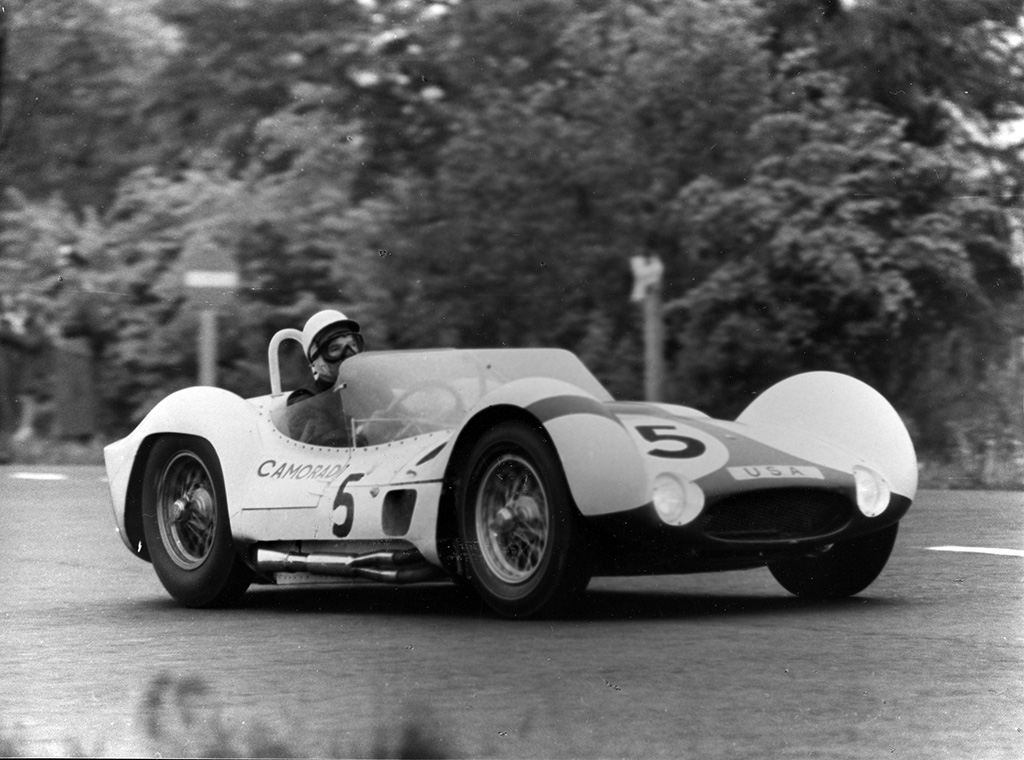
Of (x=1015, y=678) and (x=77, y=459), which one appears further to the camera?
(x=77, y=459)

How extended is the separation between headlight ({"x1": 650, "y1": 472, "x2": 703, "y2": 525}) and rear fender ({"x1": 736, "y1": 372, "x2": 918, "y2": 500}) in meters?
0.86

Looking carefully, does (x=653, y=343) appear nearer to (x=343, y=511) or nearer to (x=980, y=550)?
(x=980, y=550)

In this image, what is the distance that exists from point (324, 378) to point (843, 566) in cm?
224

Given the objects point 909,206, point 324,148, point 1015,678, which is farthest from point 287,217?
point 1015,678

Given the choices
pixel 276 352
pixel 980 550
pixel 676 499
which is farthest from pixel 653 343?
pixel 676 499

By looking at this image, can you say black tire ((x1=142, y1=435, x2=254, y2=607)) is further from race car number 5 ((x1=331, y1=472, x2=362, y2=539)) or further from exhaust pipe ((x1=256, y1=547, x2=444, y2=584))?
race car number 5 ((x1=331, y1=472, x2=362, y2=539))

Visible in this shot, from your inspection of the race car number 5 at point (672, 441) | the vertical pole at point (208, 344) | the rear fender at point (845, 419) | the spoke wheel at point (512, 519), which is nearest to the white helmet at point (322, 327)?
the spoke wheel at point (512, 519)

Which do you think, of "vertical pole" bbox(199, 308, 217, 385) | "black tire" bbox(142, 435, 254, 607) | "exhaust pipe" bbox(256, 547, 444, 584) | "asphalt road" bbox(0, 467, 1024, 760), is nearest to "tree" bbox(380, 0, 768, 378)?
"vertical pole" bbox(199, 308, 217, 385)

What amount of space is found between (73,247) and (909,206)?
8918 millimetres

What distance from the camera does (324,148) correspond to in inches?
777

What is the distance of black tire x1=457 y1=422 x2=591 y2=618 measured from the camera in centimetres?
721

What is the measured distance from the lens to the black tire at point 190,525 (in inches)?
337

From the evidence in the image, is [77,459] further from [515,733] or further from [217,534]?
[515,733]

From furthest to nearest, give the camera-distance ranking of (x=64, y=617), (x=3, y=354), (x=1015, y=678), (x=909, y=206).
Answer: (x=3, y=354), (x=909, y=206), (x=64, y=617), (x=1015, y=678)
